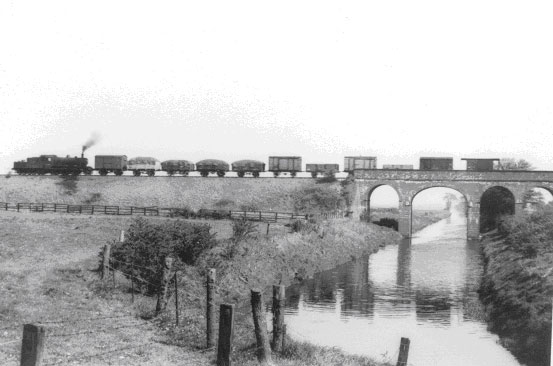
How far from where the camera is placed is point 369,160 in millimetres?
53688

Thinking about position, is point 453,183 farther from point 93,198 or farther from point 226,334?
point 226,334

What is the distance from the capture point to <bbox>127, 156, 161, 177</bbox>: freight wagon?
56.6 m

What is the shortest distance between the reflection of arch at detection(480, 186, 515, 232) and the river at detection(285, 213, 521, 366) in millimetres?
20413

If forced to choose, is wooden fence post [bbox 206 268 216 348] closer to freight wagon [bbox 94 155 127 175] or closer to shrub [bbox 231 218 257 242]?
shrub [bbox 231 218 257 242]

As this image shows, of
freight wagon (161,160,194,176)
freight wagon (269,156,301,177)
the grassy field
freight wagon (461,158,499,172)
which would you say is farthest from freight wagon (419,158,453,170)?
freight wagon (161,160,194,176)

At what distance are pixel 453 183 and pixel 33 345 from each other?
147 ft

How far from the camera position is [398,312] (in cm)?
1808

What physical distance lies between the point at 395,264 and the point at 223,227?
11.0m

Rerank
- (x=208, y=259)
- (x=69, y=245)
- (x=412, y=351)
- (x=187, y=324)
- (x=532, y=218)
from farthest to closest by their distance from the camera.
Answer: (x=532, y=218) < (x=69, y=245) < (x=208, y=259) < (x=412, y=351) < (x=187, y=324)

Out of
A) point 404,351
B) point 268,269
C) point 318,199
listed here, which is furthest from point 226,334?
point 318,199

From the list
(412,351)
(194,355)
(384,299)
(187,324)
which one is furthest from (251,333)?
(384,299)

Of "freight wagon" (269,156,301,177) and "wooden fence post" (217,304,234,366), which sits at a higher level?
"freight wagon" (269,156,301,177)

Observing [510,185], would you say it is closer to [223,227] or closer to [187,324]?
[223,227]

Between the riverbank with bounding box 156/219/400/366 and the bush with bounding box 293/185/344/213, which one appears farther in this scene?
the bush with bounding box 293/185/344/213
